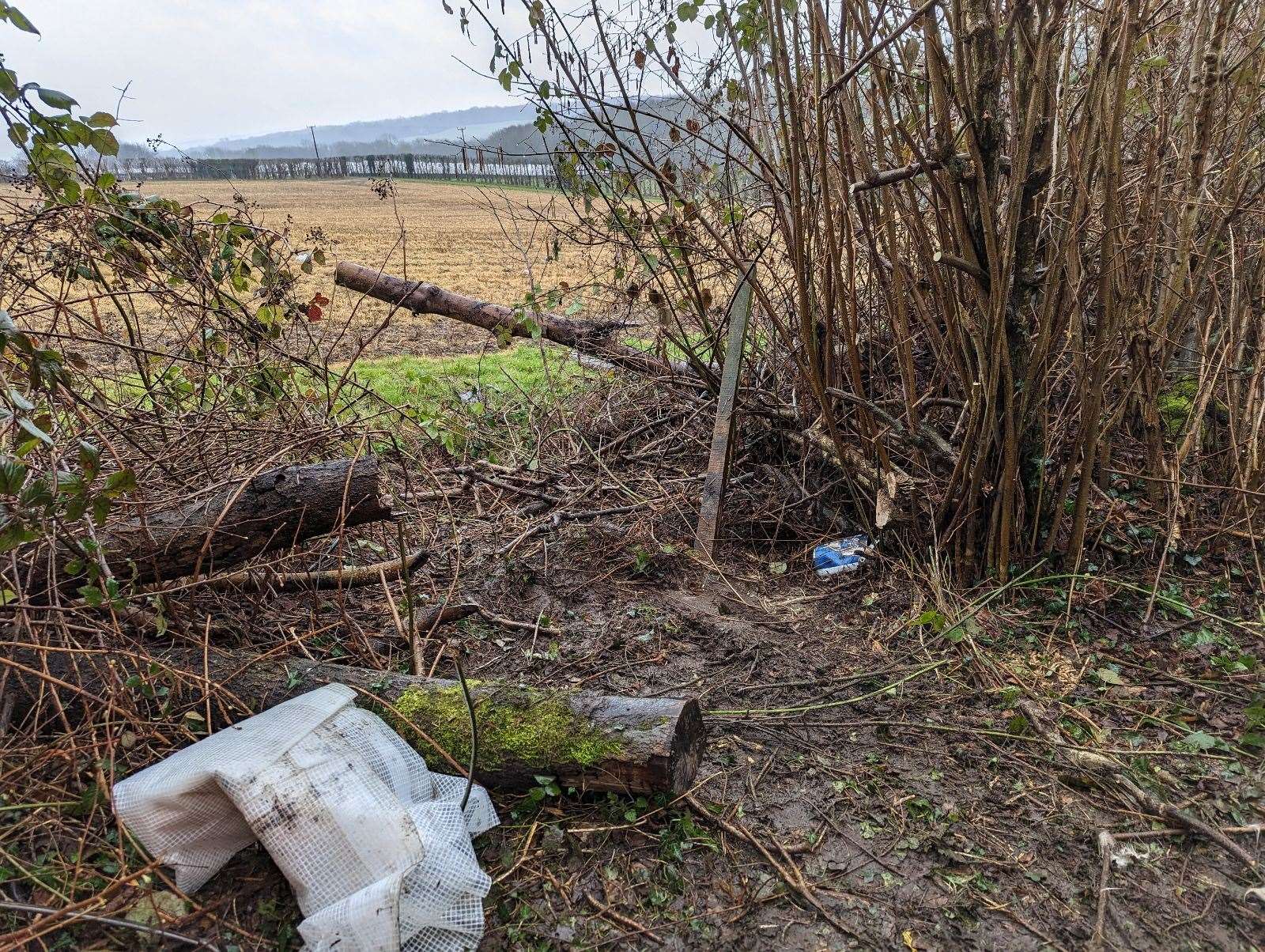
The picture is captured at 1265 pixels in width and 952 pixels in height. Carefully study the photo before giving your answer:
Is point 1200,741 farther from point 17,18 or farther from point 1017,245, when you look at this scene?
point 17,18

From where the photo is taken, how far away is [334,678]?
8.19ft

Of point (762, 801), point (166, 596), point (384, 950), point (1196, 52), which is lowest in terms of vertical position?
point (762, 801)

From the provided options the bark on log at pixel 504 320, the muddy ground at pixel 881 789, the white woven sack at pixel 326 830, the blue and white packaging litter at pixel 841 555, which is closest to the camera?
the white woven sack at pixel 326 830

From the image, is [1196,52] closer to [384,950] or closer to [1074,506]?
[1074,506]

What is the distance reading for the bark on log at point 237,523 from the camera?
8.56 feet

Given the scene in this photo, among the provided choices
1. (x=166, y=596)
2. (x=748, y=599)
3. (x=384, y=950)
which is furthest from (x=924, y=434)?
(x=166, y=596)

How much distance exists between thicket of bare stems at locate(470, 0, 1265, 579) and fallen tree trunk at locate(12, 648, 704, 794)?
5.09 ft

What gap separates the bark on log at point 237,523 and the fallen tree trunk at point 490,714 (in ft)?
1.00

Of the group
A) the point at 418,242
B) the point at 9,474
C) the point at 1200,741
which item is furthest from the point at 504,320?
the point at 418,242

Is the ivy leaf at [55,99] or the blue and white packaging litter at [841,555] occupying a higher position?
the ivy leaf at [55,99]

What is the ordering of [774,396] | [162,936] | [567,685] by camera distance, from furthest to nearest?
[774,396]
[567,685]
[162,936]

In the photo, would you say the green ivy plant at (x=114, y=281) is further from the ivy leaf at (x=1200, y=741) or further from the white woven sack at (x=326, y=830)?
the ivy leaf at (x=1200, y=741)

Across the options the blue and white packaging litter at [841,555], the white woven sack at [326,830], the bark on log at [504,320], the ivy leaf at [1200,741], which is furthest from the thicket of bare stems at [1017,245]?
the white woven sack at [326,830]

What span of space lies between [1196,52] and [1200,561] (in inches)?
80.8
